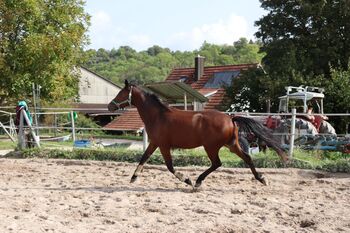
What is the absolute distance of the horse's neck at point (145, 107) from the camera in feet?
29.1

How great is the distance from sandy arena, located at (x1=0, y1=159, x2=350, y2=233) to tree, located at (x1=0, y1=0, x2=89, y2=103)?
12115 millimetres

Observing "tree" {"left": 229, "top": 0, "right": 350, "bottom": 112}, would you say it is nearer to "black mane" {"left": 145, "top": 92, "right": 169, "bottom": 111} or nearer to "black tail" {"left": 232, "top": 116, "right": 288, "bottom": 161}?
"black tail" {"left": 232, "top": 116, "right": 288, "bottom": 161}

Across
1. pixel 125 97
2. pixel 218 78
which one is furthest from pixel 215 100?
pixel 125 97

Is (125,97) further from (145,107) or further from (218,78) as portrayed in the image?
(218,78)

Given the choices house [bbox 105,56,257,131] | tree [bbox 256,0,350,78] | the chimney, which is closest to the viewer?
tree [bbox 256,0,350,78]

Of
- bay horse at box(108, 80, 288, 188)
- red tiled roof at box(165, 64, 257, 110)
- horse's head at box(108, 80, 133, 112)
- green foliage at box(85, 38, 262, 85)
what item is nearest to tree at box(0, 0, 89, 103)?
red tiled roof at box(165, 64, 257, 110)

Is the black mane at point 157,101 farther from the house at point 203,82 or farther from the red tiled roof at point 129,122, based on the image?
the red tiled roof at point 129,122

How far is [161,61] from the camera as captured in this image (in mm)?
112375

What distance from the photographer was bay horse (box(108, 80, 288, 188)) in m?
8.50

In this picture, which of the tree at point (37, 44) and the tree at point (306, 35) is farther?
the tree at point (306, 35)

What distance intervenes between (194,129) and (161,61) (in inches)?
4120

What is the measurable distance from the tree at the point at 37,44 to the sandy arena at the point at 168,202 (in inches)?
477

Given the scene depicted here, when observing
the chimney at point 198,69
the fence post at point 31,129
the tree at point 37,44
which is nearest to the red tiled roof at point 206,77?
the chimney at point 198,69

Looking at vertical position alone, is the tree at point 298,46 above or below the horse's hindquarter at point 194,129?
above
